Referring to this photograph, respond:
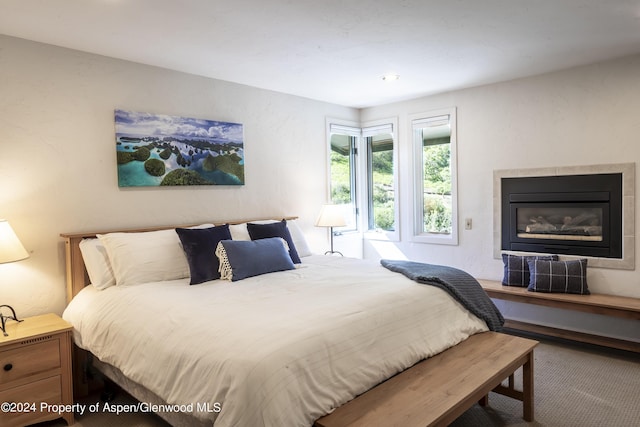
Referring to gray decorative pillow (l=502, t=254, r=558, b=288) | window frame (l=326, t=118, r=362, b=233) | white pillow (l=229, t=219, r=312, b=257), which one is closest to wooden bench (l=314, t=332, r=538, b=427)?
gray decorative pillow (l=502, t=254, r=558, b=288)

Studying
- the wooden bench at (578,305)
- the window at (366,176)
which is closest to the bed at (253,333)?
the wooden bench at (578,305)

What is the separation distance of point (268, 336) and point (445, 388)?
92 centimetres

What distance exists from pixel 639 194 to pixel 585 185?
398mm

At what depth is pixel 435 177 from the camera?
16.2 ft

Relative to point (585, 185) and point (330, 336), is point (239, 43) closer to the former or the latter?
point (330, 336)

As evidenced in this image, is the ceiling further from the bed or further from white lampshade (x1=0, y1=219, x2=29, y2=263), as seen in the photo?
the bed

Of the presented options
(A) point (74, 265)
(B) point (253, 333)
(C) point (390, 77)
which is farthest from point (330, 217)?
(B) point (253, 333)

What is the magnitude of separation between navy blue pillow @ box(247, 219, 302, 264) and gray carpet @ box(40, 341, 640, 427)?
5.15 feet

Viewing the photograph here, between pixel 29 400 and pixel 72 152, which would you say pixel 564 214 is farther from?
pixel 29 400

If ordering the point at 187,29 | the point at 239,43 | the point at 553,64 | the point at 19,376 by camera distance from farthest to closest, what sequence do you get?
the point at 553,64, the point at 239,43, the point at 187,29, the point at 19,376

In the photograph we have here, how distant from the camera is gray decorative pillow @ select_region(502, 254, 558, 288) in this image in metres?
4.01

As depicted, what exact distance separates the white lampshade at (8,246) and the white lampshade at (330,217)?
9.06ft

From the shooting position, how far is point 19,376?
8.03 ft

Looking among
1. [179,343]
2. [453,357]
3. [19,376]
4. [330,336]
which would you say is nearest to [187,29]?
[179,343]
